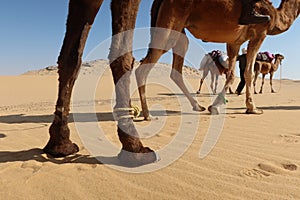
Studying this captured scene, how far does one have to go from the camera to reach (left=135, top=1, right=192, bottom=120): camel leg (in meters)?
4.93

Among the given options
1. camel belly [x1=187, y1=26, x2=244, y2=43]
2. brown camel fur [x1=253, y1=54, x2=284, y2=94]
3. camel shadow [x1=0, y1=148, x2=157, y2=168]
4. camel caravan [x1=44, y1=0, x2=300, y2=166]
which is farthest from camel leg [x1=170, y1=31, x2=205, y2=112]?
brown camel fur [x1=253, y1=54, x2=284, y2=94]

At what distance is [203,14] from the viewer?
17.0 feet

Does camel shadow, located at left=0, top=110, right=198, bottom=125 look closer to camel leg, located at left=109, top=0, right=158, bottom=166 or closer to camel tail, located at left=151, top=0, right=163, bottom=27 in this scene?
camel tail, located at left=151, top=0, right=163, bottom=27

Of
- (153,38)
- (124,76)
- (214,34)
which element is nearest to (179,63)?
(214,34)

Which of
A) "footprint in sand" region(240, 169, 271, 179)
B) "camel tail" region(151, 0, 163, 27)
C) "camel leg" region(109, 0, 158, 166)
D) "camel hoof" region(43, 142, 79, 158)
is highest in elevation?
"camel tail" region(151, 0, 163, 27)

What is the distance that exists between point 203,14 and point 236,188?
12.8 feet

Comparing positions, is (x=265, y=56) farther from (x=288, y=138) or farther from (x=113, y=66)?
(x=113, y=66)

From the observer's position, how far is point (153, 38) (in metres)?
5.08

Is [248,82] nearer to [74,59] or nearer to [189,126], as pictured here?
[189,126]

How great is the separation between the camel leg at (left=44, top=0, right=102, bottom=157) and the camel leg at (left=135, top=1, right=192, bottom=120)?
7.35 ft

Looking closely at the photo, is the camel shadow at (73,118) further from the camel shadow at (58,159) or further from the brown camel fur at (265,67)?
the brown camel fur at (265,67)

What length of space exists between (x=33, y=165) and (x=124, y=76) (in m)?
1.04

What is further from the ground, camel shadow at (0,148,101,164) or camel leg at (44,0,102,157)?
camel leg at (44,0,102,157)

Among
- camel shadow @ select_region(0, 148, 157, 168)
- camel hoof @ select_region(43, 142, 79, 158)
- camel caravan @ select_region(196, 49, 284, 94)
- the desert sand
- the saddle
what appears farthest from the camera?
the saddle
